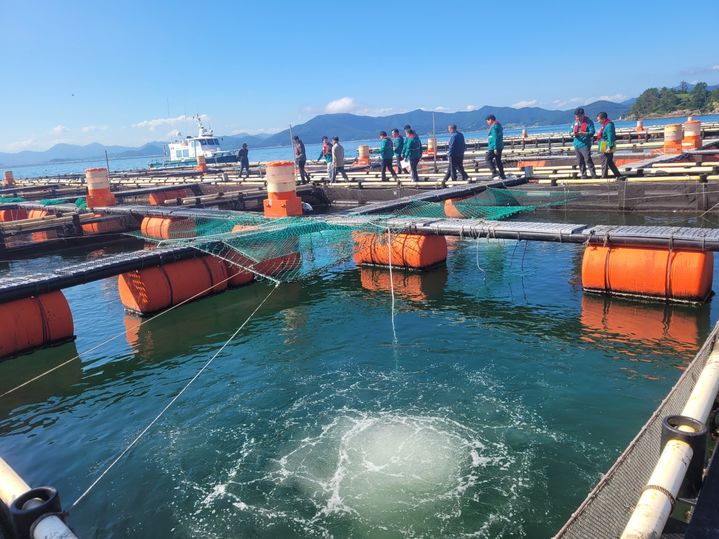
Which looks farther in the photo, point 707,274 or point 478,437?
point 707,274

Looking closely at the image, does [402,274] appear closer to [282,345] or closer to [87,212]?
[282,345]

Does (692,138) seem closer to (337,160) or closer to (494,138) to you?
(494,138)

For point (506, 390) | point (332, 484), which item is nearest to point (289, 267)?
point (506, 390)

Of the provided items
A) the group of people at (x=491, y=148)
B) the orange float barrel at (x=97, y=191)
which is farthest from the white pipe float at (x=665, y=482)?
the orange float barrel at (x=97, y=191)

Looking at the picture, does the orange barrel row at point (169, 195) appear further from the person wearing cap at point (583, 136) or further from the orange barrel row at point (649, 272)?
the orange barrel row at point (649, 272)

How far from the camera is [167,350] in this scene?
35.9ft

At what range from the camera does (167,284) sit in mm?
12883

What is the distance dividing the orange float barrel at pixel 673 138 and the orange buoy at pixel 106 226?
2796 centimetres

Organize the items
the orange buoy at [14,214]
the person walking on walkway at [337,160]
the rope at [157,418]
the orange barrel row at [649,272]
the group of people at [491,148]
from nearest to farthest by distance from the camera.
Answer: the rope at [157,418] < the orange barrel row at [649,272] < the group of people at [491,148] < the person walking on walkway at [337,160] < the orange buoy at [14,214]

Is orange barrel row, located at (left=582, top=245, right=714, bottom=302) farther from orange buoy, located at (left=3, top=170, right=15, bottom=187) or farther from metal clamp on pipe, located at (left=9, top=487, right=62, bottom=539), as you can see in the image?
orange buoy, located at (left=3, top=170, right=15, bottom=187)

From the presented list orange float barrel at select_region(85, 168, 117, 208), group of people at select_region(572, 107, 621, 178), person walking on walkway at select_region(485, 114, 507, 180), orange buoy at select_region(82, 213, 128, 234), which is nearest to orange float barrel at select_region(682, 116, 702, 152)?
group of people at select_region(572, 107, 621, 178)

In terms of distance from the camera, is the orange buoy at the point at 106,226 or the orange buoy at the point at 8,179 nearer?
the orange buoy at the point at 106,226

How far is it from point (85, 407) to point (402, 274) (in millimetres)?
8780

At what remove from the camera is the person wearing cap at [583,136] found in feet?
59.9
